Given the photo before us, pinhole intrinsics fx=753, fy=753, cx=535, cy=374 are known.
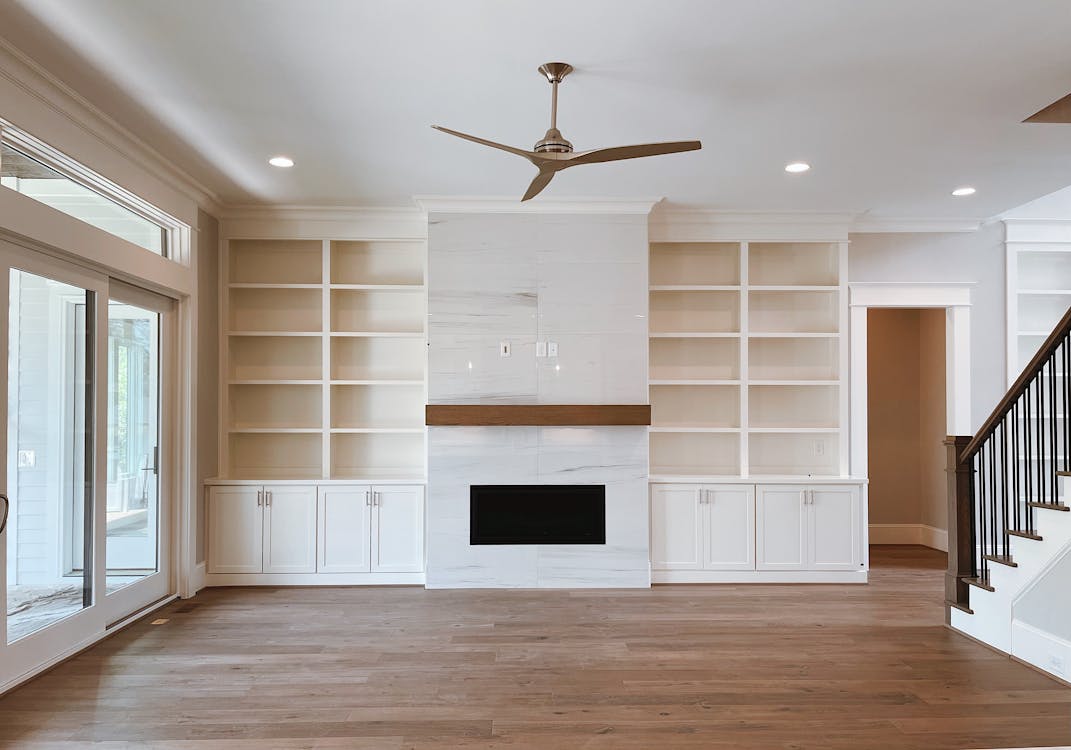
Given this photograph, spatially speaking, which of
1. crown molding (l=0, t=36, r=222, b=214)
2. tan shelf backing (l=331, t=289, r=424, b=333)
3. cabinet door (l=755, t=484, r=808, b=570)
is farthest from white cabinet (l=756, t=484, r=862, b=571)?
crown molding (l=0, t=36, r=222, b=214)

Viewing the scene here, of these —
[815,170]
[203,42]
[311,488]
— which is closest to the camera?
[203,42]

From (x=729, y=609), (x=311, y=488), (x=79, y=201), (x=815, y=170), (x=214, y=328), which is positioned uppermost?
(x=815, y=170)

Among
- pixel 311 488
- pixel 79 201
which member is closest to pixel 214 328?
pixel 311 488

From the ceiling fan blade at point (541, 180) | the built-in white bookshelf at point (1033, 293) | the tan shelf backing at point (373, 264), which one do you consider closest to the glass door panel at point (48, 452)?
the tan shelf backing at point (373, 264)

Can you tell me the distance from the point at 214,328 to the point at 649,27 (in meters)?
4.17

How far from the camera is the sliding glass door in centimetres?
350

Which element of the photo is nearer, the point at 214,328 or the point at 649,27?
the point at 649,27

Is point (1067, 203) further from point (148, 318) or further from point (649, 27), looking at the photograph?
point (148, 318)

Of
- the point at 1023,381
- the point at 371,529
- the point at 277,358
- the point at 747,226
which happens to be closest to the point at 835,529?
the point at 1023,381

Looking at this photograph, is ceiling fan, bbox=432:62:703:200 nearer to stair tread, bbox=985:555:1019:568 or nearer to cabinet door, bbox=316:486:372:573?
stair tread, bbox=985:555:1019:568

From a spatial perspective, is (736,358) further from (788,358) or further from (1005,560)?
(1005,560)

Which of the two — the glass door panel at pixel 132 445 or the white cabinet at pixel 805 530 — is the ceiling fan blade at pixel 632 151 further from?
the white cabinet at pixel 805 530

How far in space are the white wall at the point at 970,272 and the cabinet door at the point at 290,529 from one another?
186 inches

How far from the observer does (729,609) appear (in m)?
4.99
